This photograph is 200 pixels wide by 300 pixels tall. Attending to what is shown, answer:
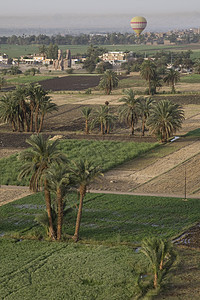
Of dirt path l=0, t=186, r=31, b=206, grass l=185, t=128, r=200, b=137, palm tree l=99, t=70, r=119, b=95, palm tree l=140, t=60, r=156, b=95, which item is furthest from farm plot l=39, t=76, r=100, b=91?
dirt path l=0, t=186, r=31, b=206

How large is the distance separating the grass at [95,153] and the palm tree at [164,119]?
213 centimetres

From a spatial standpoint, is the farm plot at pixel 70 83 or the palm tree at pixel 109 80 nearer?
the palm tree at pixel 109 80

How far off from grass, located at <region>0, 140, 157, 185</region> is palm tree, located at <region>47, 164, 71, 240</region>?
17.0 m

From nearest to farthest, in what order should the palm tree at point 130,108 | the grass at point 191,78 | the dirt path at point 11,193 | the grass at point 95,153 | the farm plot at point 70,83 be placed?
the dirt path at point 11,193 → the grass at point 95,153 → the palm tree at point 130,108 → the farm plot at point 70,83 → the grass at point 191,78

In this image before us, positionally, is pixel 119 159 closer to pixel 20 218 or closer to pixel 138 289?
pixel 20 218

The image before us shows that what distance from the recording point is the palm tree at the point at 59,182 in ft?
120

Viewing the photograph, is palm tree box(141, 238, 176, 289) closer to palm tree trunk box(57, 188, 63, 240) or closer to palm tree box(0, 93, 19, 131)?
palm tree trunk box(57, 188, 63, 240)

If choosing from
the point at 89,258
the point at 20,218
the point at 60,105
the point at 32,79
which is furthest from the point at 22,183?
the point at 32,79

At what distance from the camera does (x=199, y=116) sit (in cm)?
9325

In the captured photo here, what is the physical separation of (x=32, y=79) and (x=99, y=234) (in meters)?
131

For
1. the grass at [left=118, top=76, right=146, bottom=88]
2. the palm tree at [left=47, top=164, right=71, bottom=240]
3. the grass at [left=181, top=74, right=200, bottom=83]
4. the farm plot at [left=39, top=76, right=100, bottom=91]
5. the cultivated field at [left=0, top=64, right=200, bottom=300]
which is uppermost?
the palm tree at [left=47, top=164, right=71, bottom=240]

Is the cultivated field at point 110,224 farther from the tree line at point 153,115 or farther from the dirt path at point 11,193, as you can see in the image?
the tree line at point 153,115

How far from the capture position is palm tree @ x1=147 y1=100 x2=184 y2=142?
2689 inches

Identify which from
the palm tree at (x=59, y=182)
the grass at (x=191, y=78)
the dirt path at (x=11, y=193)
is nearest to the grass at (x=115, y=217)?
the dirt path at (x=11, y=193)
